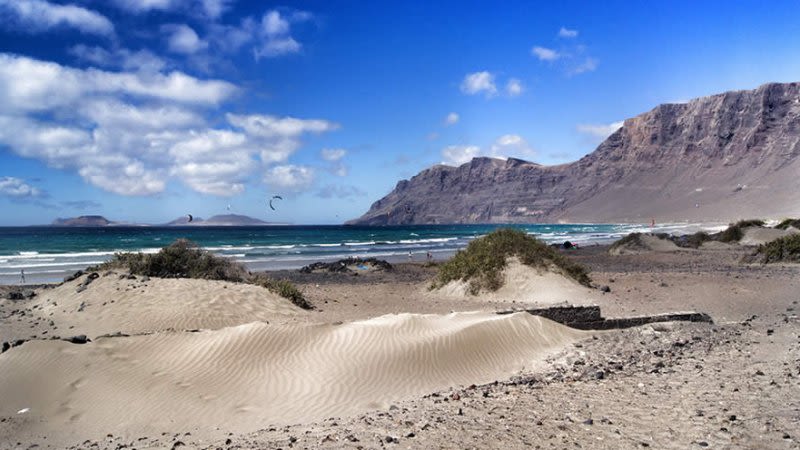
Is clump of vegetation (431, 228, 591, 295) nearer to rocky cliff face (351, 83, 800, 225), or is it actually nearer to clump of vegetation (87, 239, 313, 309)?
clump of vegetation (87, 239, 313, 309)

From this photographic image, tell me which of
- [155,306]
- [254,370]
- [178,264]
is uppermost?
[178,264]

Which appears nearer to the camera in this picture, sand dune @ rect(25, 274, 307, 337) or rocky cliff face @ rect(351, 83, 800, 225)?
sand dune @ rect(25, 274, 307, 337)

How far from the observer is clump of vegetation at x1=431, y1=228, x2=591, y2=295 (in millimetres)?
19047

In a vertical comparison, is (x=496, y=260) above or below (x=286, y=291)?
above

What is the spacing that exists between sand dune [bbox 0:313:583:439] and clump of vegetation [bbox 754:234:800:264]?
64.8 feet

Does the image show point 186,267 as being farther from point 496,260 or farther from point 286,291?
point 496,260

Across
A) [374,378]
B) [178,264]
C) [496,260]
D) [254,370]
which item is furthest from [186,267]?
[374,378]

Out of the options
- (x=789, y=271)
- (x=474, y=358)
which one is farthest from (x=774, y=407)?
(x=789, y=271)

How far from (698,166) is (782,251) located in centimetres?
15021

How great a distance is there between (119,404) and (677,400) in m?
7.35

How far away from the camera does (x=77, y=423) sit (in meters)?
7.39

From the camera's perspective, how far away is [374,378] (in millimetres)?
8859

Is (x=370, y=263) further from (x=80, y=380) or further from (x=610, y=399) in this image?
(x=610, y=399)

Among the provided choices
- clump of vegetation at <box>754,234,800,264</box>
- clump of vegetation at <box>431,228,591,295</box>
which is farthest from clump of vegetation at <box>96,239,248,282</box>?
clump of vegetation at <box>754,234,800,264</box>
